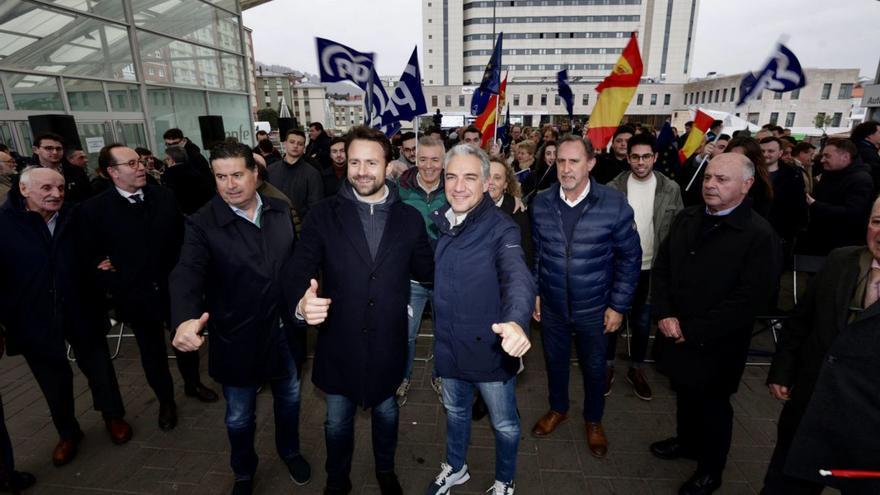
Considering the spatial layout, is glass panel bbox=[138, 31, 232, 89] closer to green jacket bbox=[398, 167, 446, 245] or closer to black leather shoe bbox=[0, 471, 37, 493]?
green jacket bbox=[398, 167, 446, 245]

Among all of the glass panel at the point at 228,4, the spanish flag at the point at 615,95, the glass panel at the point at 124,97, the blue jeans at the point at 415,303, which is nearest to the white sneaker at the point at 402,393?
the blue jeans at the point at 415,303

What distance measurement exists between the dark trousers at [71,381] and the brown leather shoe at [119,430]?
0.06 m

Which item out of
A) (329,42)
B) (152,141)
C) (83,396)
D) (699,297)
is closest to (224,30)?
(152,141)

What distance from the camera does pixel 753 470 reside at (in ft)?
10.1

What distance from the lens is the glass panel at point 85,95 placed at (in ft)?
33.7

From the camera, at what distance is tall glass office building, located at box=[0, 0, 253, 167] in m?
9.07

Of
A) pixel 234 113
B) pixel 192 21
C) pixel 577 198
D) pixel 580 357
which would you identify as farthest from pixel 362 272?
pixel 234 113

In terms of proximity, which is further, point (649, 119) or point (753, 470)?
point (649, 119)

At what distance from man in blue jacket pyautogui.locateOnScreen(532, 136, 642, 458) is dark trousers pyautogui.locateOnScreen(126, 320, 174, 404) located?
3242mm

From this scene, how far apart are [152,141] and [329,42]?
951 cm

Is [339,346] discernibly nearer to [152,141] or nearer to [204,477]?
[204,477]

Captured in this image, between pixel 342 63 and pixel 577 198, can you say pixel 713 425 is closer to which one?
pixel 577 198

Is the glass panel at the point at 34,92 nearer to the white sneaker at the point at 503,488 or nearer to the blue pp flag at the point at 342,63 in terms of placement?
the blue pp flag at the point at 342,63

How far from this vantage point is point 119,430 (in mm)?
3520
